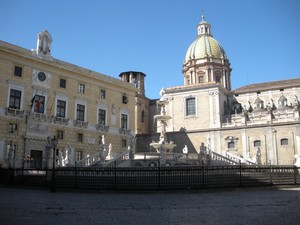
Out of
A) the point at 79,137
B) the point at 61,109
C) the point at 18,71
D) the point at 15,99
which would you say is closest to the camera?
the point at 15,99

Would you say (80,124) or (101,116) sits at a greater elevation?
(101,116)

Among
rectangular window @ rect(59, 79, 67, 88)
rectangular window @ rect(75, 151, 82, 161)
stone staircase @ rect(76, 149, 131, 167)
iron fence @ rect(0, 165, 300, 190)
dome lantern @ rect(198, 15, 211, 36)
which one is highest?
dome lantern @ rect(198, 15, 211, 36)

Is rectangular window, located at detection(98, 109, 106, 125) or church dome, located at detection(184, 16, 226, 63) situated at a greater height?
church dome, located at detection(184, 16, 226, 63)

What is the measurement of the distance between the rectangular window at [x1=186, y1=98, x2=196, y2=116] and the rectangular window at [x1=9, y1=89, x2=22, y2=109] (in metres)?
24.7

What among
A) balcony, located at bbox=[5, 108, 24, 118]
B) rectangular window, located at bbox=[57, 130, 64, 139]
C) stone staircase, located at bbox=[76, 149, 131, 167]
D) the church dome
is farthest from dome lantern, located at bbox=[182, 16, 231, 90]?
balcony, located at bbox=[5, 108, 24, 118]

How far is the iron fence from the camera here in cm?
1492

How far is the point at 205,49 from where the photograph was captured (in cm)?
5716

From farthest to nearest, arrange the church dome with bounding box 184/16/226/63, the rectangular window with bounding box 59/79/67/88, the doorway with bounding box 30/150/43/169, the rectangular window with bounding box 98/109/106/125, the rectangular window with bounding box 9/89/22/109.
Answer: the church dome with bounding box 184/16/226/63
the rectangular window with bounding box 98/109/106/125
the rectangular window with bounding box 59/79/67/88
the doorway with bounding box 30/150/43/169
the rectangular window with bounding box 9/89/22/109

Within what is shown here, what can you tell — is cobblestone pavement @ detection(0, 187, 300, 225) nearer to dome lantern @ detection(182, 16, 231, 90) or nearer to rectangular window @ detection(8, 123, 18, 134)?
rectangular window @ detection(8, 123, 18, 134)

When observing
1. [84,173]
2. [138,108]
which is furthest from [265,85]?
[84,173]

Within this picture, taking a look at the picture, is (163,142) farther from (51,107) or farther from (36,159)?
(36,159)

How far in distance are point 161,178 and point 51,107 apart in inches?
760

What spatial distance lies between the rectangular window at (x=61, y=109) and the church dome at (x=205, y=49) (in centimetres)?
3032

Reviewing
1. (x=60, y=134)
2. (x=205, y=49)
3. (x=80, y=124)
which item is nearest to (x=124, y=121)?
(x=80, y=124)
